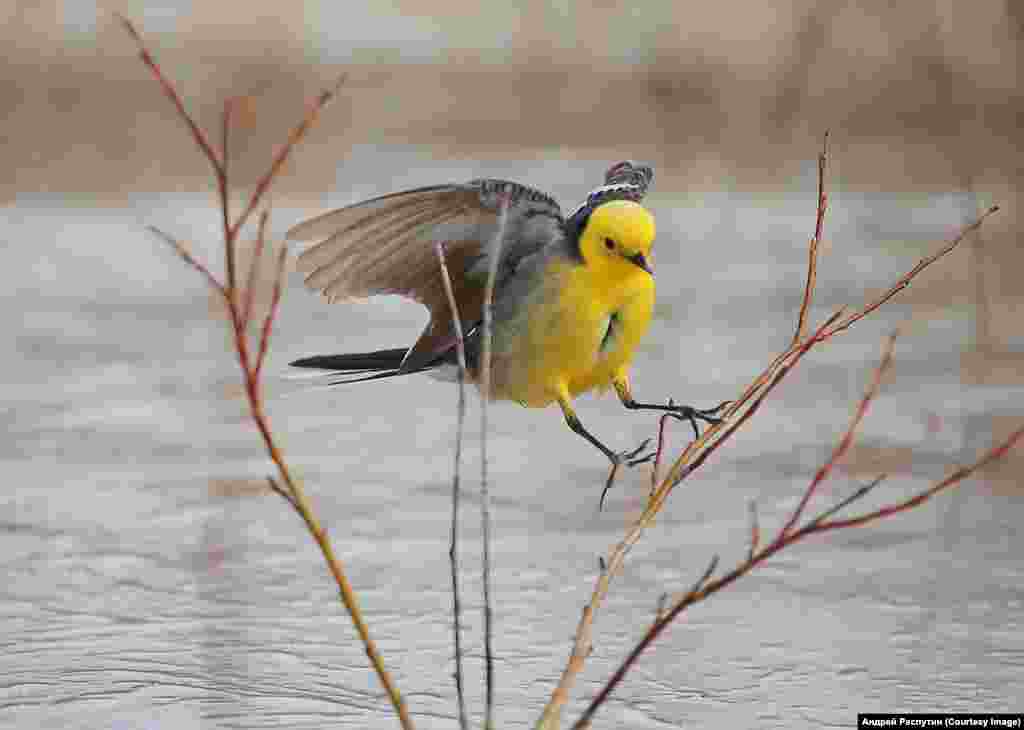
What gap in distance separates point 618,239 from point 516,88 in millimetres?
13144

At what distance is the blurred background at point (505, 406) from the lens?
4.55 m

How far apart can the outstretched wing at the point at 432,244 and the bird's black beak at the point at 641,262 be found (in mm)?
297

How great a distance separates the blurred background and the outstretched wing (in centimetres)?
108

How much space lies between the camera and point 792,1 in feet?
51.2

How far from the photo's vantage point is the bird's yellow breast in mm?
3283

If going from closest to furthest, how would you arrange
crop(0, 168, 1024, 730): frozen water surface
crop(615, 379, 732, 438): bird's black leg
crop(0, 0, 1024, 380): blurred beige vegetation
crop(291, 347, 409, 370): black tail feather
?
crop(615, 379, 732, 438): bird's black leg → crop(291, 347, 409, 370): black tail feather → crop(0, 168, 1024, 730): frozen water surface → crop(0, 0, 1024, 380): blurred beige vegetation

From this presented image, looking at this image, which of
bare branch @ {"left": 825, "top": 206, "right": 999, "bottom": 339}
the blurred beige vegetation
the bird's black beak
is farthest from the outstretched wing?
the blurred beige vegetation

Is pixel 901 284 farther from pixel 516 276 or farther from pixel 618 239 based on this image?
pixel 516 276

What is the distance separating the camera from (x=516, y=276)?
138 inches

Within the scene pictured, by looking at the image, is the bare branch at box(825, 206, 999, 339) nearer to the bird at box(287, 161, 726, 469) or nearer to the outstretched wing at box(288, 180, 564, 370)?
the bird at box(287, 161, 726, 469)

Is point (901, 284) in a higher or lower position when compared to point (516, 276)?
lower

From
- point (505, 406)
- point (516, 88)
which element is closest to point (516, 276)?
point (505, 406)

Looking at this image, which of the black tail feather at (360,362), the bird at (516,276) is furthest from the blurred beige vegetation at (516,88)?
the bird at (516,276)

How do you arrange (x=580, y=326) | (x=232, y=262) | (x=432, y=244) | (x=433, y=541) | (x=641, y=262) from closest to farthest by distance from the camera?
(x=232, y=262) → (x=641, y=262) → (x=580, y=326) → (x=432, y=244) → (x=433, y=541)
